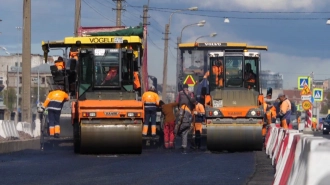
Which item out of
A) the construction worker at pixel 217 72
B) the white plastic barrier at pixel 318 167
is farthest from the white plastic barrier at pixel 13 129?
the white plastic barrier at pixel 318 167

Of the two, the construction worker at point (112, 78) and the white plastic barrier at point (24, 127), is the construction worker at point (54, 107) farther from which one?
the white plastic barrier at point (24, 127)

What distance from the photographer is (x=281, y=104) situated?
80.8 ft

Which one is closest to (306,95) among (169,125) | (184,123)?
(184,123)

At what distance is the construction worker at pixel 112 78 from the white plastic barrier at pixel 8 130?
656 centimetres

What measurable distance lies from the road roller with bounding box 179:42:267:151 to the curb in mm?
5680

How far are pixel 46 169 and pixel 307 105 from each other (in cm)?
2523

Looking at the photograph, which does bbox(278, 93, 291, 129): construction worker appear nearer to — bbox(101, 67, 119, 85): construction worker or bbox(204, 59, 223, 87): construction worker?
bbox(204, 59, 223, 87): construction worker

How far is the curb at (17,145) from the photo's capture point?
69.5 feet

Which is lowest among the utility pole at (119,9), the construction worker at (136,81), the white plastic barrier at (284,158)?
the white plastic barrier at (284,158)

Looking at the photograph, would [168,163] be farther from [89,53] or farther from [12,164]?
[89,53]

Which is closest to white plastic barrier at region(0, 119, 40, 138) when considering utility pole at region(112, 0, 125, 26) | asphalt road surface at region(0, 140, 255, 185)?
asphalt road surface at region(0, 140, 255, 185)

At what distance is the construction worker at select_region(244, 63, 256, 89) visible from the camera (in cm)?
2036

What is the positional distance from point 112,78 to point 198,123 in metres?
5.80

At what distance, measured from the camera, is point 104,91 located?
17.5 meters
